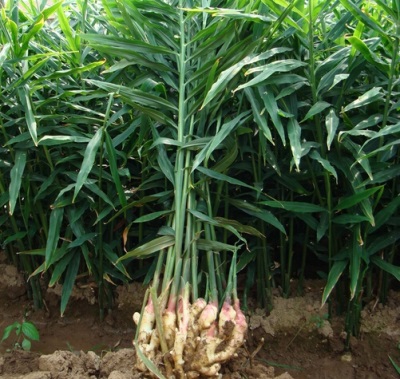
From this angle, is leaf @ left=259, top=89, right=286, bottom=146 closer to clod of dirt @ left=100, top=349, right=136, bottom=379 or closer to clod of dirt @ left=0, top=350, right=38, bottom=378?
clod of dirt @ left=100, top=349, right=136, bottom=379

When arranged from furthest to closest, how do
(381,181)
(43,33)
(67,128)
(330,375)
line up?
(43,33)
(67,128)
(330,375)
(381,181)

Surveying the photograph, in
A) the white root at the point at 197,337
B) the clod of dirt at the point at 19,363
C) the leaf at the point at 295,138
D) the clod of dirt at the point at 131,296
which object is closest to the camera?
the white root at the point at 197,337

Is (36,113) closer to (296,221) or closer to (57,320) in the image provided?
(57,320)

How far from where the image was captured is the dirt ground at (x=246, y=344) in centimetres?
181

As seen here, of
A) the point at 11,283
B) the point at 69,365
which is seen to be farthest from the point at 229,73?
the point at 11,283

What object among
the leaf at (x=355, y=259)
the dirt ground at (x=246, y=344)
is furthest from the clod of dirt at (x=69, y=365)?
the leaf at (x=355, y=259)

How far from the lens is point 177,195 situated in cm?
183

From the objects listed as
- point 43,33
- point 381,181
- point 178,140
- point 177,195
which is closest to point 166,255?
point 177,195

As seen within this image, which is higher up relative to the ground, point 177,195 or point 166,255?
point 177,195

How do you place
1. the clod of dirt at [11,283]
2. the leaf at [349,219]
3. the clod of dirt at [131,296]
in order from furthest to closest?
the clod of dirt at [11,283], the clod of dirt at [131,296], the leaf at [349,219]

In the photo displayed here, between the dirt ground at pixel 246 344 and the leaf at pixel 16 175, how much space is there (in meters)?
0.54

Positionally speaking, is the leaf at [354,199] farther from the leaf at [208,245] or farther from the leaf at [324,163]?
the leaf at [208,245]

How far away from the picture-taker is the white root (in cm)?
154

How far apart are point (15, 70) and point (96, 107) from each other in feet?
1.07
